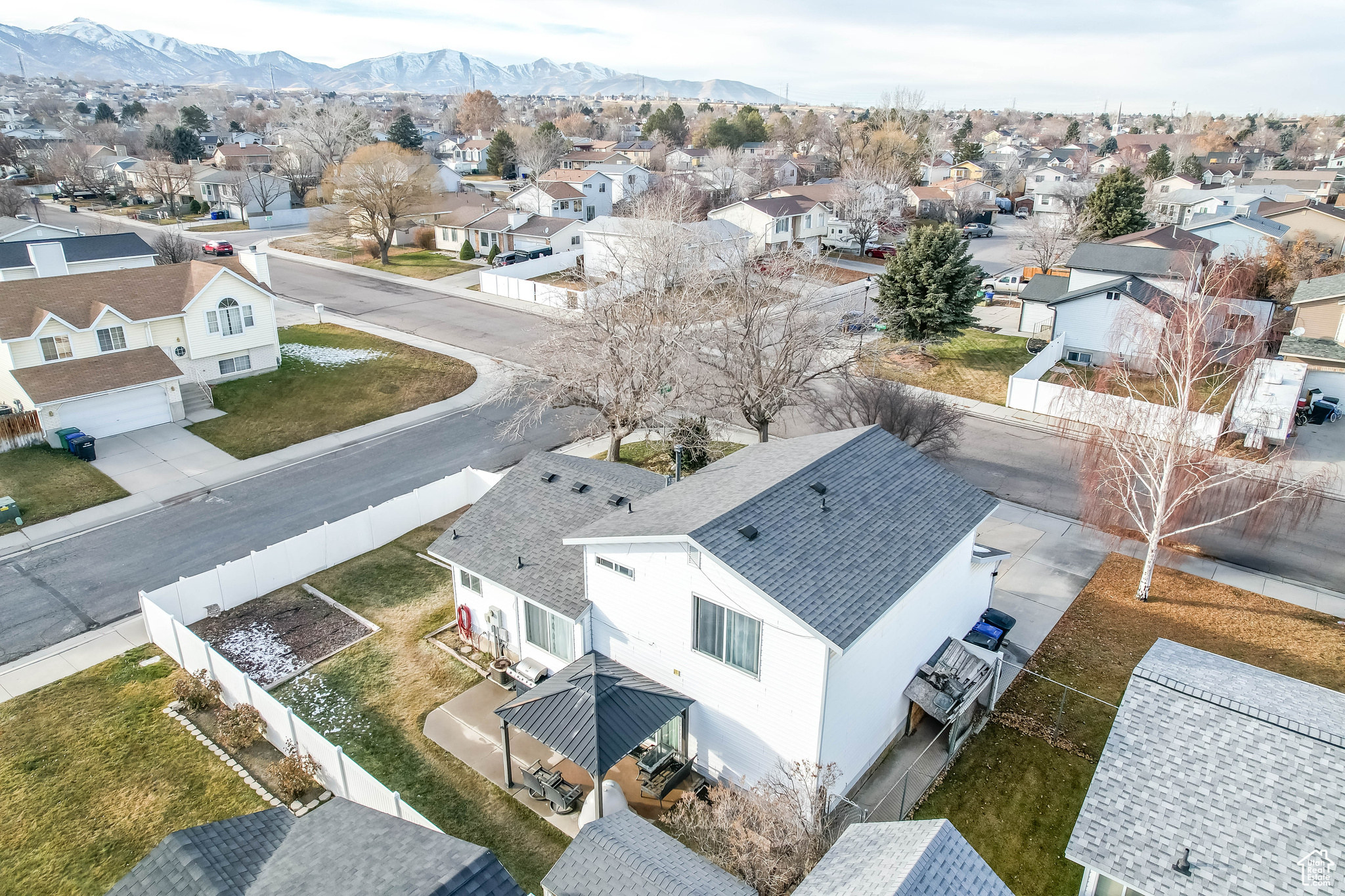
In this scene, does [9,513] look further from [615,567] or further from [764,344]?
[764,344]

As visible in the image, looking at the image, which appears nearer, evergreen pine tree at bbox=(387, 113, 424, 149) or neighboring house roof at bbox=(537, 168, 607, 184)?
neighboring house roof at bbox=(537, 168, 607, 184)

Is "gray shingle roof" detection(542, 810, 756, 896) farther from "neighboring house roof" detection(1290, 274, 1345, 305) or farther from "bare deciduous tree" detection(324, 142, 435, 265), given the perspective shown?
"bare deciduous tree" detection(324, 142, 435, 265)

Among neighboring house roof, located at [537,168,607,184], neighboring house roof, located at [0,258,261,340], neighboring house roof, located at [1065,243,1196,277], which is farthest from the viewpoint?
neighboring house roof, located at [537,168,607,184]

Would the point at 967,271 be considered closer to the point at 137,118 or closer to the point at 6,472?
the point at 6,472

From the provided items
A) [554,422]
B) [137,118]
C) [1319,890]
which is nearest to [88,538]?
[554,422]

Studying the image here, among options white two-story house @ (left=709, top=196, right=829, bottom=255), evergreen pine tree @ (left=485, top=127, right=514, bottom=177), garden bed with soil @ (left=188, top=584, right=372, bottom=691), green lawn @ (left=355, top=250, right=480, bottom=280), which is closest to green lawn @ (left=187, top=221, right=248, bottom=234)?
green lawn @ (left=355, top=250, right=480, bottom=280)

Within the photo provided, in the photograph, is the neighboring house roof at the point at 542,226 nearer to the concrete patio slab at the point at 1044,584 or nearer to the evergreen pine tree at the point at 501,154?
the concrete patio slab at the point at 1044,584
